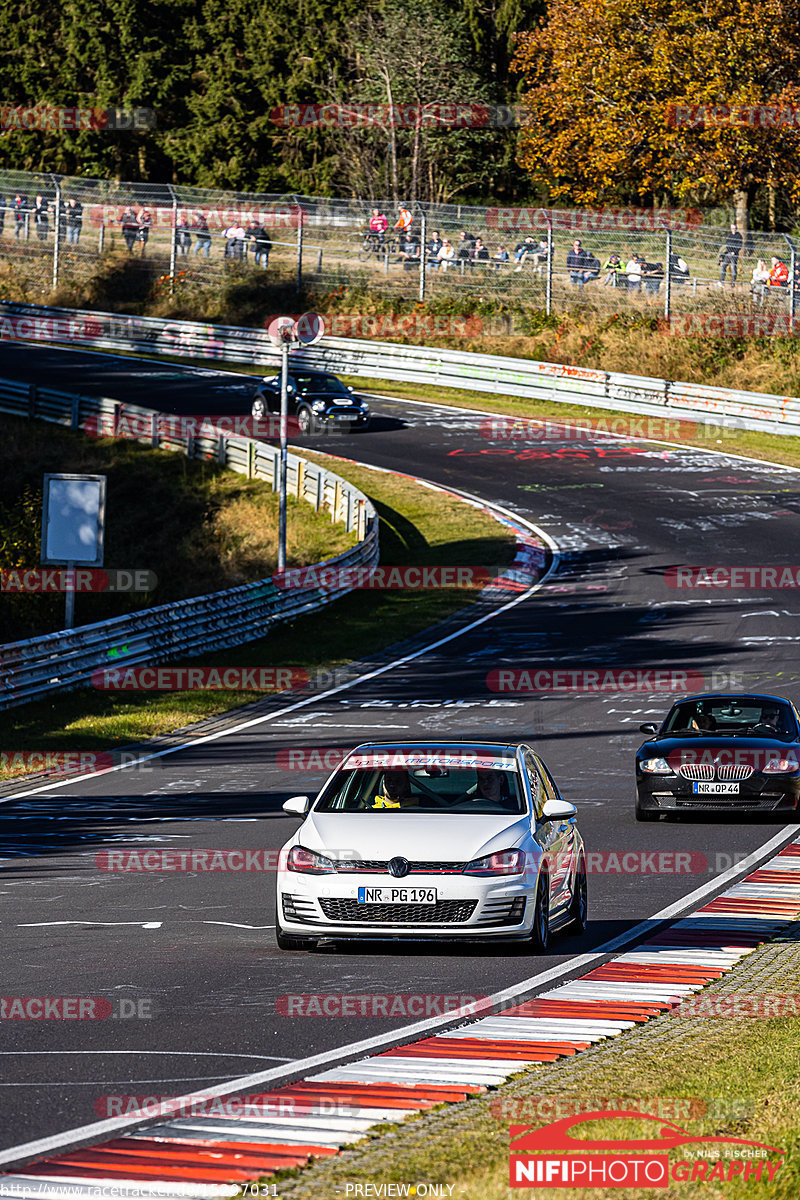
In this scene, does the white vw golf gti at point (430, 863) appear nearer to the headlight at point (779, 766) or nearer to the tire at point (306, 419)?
the headlight at point (779, 766)

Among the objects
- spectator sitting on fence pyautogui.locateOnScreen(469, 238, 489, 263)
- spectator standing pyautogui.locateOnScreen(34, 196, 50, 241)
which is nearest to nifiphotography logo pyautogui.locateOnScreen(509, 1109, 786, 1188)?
A: spectator sitting on fence pyautogui.locateOnScreen(469, 238, 489, 263)

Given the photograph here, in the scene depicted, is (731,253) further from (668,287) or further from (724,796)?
(724,796)

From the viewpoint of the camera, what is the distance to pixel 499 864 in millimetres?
9984

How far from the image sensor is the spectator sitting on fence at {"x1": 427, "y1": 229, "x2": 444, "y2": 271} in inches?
2233

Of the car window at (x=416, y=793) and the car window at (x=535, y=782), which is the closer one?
the car window at (x=416, y=793)

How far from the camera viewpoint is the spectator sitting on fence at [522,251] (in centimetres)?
5439

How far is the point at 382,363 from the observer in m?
56.0

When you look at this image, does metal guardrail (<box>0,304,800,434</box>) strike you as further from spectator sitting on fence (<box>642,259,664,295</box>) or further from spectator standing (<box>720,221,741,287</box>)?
spectator standing (<box>720,221,741,287</box>)

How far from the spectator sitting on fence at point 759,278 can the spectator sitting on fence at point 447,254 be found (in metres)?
10.7

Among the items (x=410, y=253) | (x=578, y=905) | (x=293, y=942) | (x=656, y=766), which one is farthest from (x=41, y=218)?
(x=293, y=942)

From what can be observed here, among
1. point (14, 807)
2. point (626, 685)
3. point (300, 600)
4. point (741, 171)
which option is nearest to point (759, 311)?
point (741, 171)

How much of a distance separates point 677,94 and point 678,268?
9972mm

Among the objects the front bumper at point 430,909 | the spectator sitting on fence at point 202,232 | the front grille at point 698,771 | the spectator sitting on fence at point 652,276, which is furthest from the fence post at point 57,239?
the front bumper at point 430,909

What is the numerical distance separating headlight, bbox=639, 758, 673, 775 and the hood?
21.2 ft
